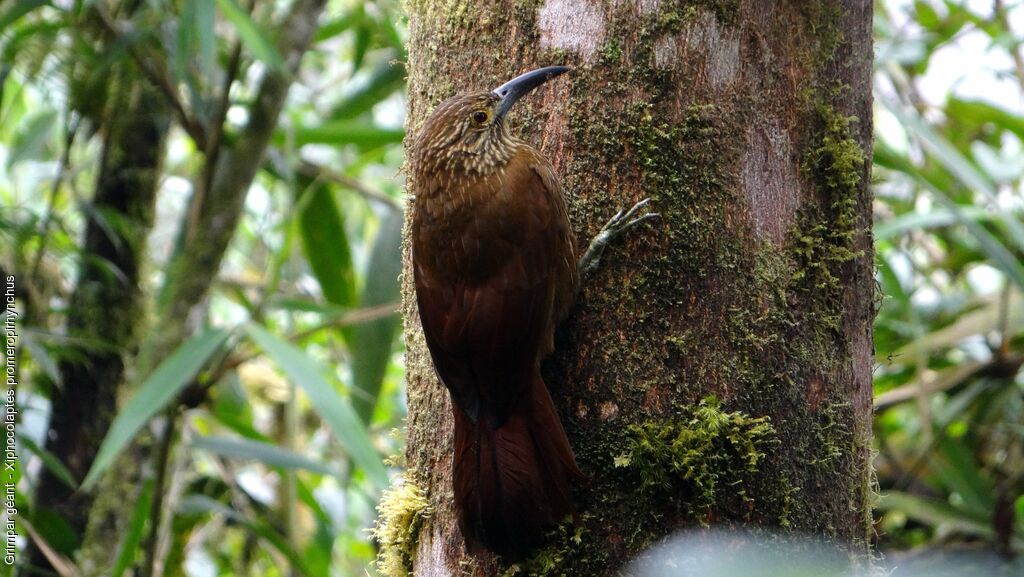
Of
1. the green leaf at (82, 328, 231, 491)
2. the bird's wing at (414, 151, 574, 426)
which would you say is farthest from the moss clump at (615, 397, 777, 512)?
the green leaf at (82, 328, 231, 491)

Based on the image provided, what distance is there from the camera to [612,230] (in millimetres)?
1787

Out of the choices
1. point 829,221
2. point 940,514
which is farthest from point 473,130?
point 940,514

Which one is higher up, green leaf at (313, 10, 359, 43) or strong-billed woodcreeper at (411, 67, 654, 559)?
green leaf at (313, 10, 359, 43)

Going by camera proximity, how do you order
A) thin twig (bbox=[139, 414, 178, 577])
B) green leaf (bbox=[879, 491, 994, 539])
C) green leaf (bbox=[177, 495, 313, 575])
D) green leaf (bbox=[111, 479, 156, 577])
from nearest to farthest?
green leaf (bbox=[111, 479, 156, 577]), thin twig (bbox=[139, 414, 178, 577]), green leaf (bbox=[177, 495, 313, 575]), green leaf (bbox=[879, 491, 994, 539])

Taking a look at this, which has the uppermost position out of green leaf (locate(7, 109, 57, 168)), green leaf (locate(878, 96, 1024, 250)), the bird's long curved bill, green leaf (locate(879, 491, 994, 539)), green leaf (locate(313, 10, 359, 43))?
green leaf (locate(313, 10, 359, 43))

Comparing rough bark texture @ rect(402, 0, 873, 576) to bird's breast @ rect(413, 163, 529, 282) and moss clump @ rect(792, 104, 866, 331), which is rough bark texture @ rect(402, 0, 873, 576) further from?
bird's breast @ rect(413, 163, 529, 282)

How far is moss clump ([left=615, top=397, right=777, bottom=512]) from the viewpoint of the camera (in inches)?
65.0

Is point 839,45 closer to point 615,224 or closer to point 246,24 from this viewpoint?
point 615,224

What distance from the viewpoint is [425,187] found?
2113 mm

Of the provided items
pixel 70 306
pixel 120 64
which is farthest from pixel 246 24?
pixel 70 306

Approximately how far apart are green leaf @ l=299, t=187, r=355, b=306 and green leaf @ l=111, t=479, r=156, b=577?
106 cm

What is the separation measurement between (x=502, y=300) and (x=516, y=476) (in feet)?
1.14

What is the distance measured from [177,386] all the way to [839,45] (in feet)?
5.91

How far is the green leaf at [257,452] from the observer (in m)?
2.94
